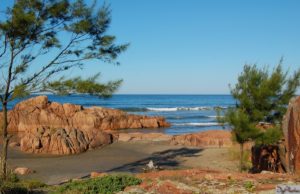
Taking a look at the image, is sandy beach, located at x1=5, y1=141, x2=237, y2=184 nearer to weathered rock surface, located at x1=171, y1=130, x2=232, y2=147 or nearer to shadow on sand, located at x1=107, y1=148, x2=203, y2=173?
shadow on sand, located at x1=107, y1=148, x2=203, y2=173

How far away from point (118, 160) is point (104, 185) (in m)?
15.2

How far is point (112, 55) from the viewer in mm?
17750

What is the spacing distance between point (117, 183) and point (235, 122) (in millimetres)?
A: 9926

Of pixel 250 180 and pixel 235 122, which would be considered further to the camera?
pixel 235 122

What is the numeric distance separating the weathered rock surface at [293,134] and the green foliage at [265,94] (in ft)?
23.9

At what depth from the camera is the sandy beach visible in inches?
843

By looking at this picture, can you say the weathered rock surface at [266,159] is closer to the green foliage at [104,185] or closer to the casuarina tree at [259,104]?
the casuarina tree at [259,104]

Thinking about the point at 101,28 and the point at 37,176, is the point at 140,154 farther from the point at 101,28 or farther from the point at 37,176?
the point at 101,28

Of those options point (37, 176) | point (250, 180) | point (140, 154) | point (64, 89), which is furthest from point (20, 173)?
point (250, 180)

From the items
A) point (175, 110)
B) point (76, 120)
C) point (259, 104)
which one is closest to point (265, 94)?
point (259, 104)

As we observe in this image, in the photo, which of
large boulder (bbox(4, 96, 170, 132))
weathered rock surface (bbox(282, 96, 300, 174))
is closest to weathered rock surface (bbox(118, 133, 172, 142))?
large boulder (bbox(4, 96, 170, 132))

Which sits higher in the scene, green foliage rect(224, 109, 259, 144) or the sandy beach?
green foliage rect(224, 109, 259, 144)

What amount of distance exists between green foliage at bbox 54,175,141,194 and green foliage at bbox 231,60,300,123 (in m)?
10.2

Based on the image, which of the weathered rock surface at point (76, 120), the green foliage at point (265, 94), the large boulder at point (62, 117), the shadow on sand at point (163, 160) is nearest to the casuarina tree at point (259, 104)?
the green foliage at point (265, 94)
